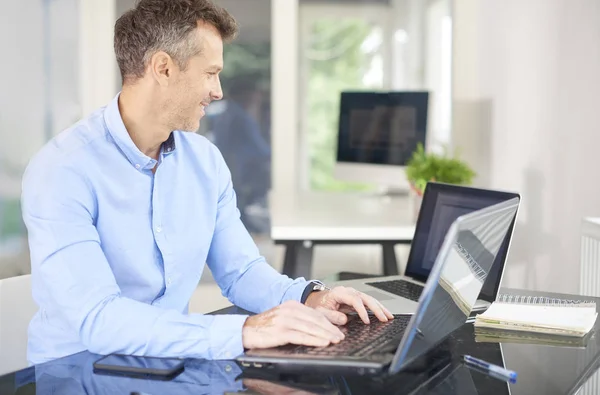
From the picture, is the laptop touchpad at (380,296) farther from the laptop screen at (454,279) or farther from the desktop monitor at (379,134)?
the desktop monitor at (379,134)

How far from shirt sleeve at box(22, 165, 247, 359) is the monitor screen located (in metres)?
2.52

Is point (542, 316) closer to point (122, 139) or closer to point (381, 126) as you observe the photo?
point (122, 139)

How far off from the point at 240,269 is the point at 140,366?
0.61 metres

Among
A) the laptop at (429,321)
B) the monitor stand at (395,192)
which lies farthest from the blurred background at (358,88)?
the laptop at (429,321)

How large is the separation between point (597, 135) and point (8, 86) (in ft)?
7.68

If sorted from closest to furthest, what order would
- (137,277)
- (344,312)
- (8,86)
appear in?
1. (344,312)
2. (137,277)
3. (8,86)

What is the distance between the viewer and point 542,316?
1.67 m

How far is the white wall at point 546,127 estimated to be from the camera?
2.97 m

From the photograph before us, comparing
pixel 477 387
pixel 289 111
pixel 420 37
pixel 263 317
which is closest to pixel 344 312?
pixel 263 317

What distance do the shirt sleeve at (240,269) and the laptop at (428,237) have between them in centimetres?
24

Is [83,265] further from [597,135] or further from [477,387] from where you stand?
[597,135]

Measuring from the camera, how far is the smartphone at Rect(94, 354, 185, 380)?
4.28 feet

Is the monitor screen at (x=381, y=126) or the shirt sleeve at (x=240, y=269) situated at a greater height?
the monitor screen at (x=381, y=126)

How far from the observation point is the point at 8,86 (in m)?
3.28
